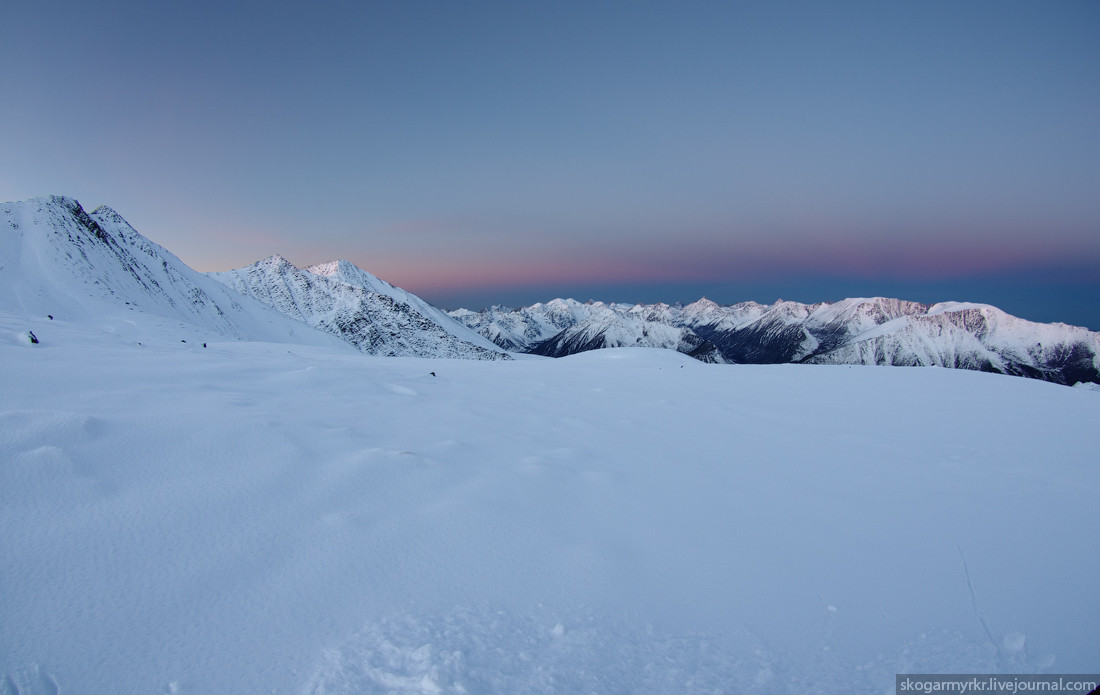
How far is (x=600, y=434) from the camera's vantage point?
6.65 m

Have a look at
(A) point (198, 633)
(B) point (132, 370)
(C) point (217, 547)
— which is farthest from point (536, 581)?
(B) point (132, 370)

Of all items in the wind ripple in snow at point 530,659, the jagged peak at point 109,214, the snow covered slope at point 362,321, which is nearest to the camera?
the wind ripple in snow at point 530,659

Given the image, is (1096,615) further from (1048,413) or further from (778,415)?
(1048,413)

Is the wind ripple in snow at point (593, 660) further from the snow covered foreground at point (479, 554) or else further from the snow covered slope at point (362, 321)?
the snow covered slope at point (362, 321)

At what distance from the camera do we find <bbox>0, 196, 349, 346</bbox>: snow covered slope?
46.1 m

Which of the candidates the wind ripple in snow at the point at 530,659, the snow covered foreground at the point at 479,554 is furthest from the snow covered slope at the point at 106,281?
the wind ripple in snow at the point at 530,659

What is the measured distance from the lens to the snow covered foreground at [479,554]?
88.4 inches

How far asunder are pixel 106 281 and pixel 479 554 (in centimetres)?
8465

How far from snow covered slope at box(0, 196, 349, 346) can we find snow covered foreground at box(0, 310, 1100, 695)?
32.0 meters

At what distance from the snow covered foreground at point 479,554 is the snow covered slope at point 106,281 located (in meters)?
32.0

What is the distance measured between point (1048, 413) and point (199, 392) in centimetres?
1593

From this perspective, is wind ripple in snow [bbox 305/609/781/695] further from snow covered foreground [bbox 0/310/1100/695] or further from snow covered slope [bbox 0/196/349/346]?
snow covered slope [bbox 0/196/349/346]

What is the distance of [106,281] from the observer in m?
60.6

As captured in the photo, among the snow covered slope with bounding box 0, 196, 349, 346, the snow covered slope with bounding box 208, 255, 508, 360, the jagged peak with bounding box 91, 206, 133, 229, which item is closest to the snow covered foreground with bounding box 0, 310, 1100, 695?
the snow covered slope with bounding box 0, 196, 349, 346
